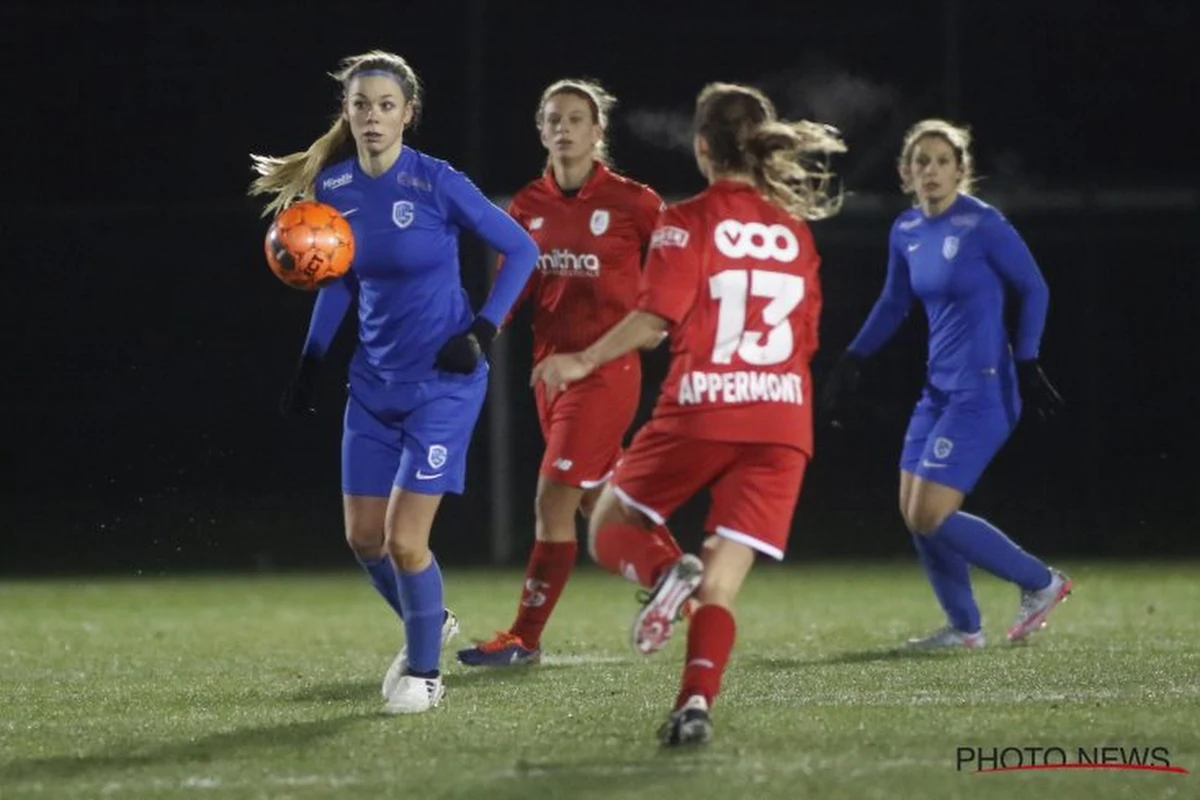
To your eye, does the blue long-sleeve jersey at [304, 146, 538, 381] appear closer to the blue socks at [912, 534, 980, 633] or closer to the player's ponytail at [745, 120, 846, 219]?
the player's ponytail at [745, 120, 846, 219]

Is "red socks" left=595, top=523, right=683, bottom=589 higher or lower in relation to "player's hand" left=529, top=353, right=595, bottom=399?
lower

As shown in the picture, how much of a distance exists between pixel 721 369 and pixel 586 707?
4.76ft

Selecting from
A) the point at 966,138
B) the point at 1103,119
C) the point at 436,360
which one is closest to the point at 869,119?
the point at 1103,119

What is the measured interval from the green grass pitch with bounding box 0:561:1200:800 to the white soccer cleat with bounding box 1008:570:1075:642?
0.32 ft

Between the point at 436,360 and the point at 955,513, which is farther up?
the point at 436,360

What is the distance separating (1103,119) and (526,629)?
1543 cm

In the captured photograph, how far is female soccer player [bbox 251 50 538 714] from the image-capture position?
22.3 ft

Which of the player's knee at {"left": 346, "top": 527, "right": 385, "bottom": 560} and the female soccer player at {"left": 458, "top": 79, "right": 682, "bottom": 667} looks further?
the female soccer player at {"left": 458, "top": 79, "right": 682, "bottom": 667}

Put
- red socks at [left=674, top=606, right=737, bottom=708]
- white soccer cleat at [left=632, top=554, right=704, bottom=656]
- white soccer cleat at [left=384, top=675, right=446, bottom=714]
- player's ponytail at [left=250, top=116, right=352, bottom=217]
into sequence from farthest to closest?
player's ponytail at [left=250, top=116, right=352, bottom=217]
white soccer cleat at [left=384, top=675, right=446, bottom=714]
red socks at [left=674, top=606, right=737, bottom=708]
white soccer cleat at [left=632, top=554, right=704, bottom=656]

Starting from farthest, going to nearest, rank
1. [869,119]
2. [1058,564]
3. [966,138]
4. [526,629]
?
[869,119]
[1058,564]
[966,138]
[526,629]

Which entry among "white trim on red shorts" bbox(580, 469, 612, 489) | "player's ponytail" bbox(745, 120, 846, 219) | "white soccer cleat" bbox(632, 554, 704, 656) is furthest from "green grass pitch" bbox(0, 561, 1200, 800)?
"player's ponytail" bbox(745, 120, 846, 219)

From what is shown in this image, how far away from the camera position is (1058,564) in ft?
45.4

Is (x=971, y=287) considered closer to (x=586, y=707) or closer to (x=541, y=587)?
(x=541, y=587)

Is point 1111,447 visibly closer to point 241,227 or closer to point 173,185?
point 241,227
